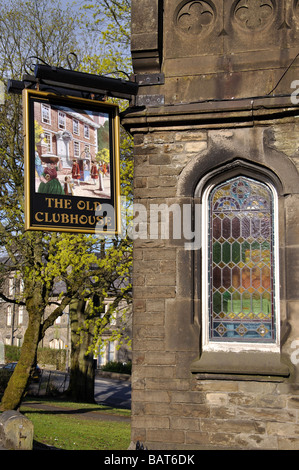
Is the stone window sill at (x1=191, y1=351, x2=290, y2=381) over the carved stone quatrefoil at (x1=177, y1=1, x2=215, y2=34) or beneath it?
beneath

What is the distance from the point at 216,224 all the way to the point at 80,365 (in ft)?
56.3

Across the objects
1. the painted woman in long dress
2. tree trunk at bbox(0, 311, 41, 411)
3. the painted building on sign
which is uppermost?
the painted building on sign

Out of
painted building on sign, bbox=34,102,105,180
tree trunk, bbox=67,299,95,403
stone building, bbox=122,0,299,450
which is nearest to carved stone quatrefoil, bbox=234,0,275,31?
stone building, bbox=122,0,299,450

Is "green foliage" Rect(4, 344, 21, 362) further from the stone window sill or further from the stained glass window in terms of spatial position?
the stone window sill

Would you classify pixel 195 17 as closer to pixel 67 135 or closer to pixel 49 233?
pixel 67 135

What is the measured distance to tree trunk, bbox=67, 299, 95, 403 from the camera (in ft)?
78.4

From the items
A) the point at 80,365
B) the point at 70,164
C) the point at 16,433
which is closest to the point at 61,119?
the point at 70,164

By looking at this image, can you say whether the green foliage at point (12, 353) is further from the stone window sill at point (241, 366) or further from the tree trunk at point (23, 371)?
the stone window sill at point (241, 366)

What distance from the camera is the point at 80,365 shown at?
23984 mm

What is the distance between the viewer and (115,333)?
16609 mm

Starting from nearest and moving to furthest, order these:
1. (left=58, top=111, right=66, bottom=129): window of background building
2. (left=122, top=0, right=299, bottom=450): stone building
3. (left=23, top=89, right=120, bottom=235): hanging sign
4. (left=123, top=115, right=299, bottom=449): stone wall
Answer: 1. (left=123, top=115, right=299, bottom=449): stone wall
2. (left=122, top=0, right=299, bottom=450): stone building
3. (left=23, top=89, right=120, bottom=235): hanging sign
4. (left=58, top=111, right=66, bottom=129): window of background building

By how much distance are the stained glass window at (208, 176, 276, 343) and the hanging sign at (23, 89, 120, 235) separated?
4.72 ft

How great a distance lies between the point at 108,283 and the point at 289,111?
1069 centimetres
